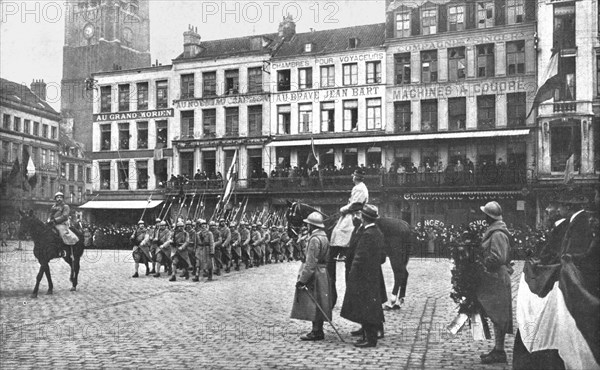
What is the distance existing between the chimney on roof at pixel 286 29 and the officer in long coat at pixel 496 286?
131ft

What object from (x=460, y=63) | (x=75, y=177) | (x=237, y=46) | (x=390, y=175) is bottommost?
(x=390, y=175)

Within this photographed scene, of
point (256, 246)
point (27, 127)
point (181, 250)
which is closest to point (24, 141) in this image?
point (27, 127)

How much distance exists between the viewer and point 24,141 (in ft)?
35.7

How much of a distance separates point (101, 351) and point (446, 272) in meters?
15.3

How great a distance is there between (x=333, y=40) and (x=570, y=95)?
19.6 metres

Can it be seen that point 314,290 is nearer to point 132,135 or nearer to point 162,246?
point 162,246

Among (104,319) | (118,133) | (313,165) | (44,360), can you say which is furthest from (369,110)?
(44,360)

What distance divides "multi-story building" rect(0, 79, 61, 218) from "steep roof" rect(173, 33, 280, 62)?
29142 millimetres

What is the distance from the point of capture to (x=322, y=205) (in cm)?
3997

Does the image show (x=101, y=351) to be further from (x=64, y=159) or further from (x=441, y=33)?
(x=64, y=159)

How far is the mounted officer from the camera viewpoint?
15469mm

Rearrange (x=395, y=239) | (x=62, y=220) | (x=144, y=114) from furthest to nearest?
(x=144, y=114) < (x=62, y=220) < (x=395, y=239)

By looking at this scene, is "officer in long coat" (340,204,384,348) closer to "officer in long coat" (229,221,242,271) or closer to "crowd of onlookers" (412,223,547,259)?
"officer in long coat" (229,221,242,271)

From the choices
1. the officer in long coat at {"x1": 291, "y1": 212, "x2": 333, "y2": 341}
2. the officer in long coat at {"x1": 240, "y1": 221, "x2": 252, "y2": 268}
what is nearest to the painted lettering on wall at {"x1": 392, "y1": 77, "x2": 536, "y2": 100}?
the officer in long coat at {"x1": 240, "y1": 221, "x2": 252, "y2": 268}
